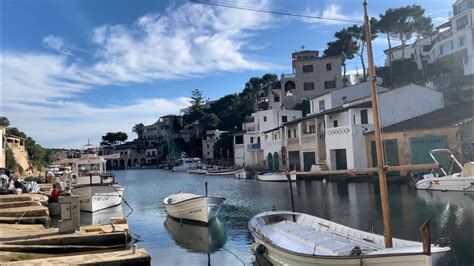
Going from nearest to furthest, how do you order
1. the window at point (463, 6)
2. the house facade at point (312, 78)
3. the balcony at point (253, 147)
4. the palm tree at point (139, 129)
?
the window at point (463, 6) < the balcony at point (253, 147) < the house facade at point (312, 78) < the palm tree at point (139, 129)

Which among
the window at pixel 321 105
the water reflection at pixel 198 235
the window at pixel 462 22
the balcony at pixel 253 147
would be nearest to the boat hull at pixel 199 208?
the water reflection at pixel 198 235

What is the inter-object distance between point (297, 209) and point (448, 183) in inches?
475

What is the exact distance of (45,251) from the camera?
12.1 m

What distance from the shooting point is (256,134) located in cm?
6988

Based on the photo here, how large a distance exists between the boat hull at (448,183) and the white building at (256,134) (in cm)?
3440

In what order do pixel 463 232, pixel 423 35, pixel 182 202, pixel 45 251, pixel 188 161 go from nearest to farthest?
pixel 45 251 → pixel 463 232 → pixel 182 202 → pixel 423 35 → pixel 188 161

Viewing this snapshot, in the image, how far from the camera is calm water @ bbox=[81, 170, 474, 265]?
14.4 meters

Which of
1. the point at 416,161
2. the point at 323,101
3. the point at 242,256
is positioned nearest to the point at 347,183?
the point at 416,161

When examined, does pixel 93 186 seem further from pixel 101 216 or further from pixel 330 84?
pixel 330 84

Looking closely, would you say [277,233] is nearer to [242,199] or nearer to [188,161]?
[242,199]

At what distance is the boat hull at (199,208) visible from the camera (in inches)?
777

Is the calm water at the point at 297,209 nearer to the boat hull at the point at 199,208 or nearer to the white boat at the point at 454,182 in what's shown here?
the boat hull at the point at 199,208

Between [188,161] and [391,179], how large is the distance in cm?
6171

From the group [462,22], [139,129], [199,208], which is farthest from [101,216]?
[139,129]
